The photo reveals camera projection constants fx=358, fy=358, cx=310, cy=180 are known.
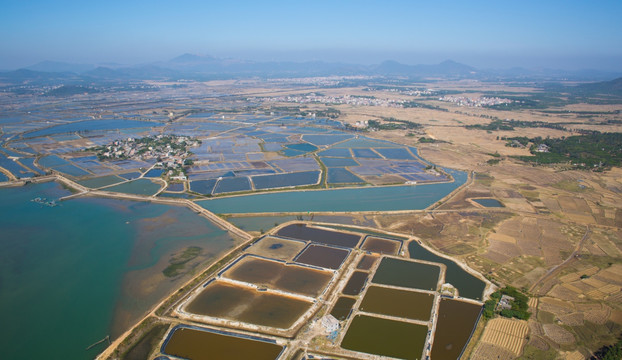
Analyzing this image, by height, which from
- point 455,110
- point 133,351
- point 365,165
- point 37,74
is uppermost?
point 37,74

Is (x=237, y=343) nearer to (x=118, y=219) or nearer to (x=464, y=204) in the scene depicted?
(x=118, y=219)

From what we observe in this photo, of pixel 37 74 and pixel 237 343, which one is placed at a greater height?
pixel 37 74

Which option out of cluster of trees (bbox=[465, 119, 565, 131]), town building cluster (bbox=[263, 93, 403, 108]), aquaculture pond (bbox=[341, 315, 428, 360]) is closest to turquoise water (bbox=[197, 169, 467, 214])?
aquaculture pond (bbox=[341, 315, 428, 360])

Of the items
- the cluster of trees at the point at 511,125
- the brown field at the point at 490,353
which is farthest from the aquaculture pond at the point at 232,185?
the cluster of trees at the point at 511,125

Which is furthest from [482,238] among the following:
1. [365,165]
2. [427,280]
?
[365,165]

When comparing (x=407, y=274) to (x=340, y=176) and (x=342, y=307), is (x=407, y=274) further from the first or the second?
(x=340, y=176)

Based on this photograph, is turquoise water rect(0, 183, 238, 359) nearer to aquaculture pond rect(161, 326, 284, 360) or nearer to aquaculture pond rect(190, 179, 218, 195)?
aquaculture pond rect(161, 326, 284, 360)
